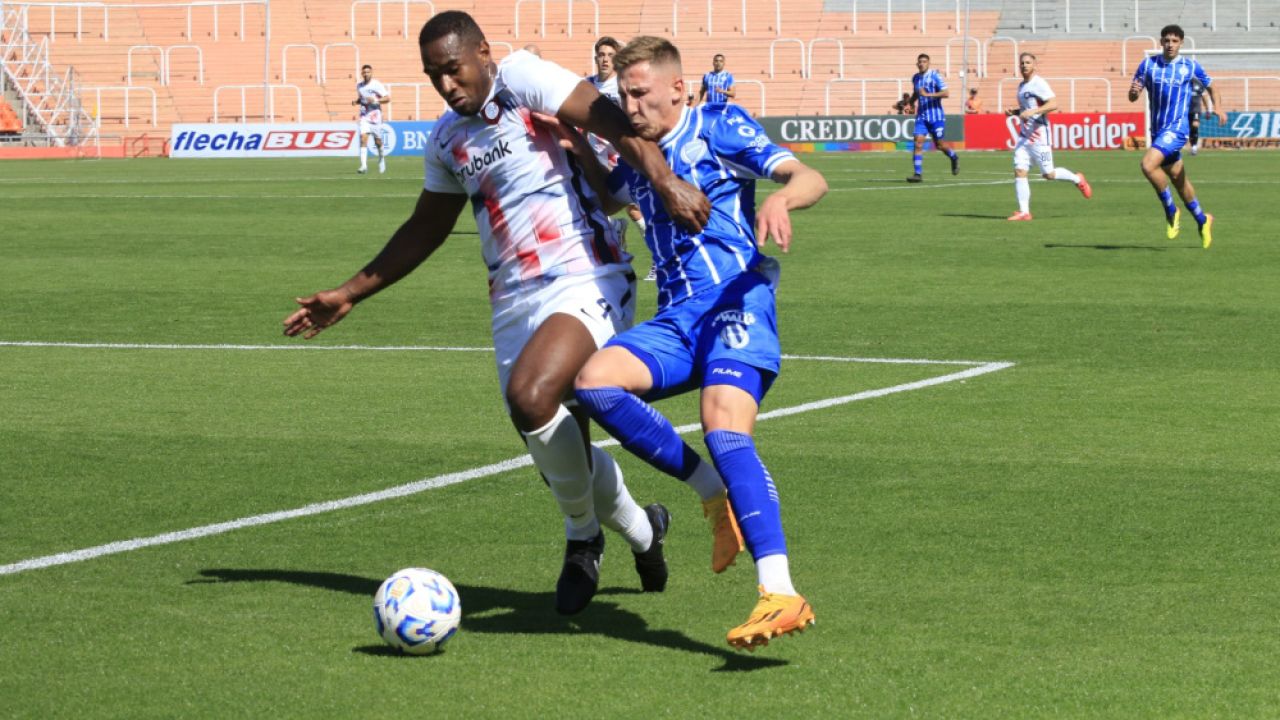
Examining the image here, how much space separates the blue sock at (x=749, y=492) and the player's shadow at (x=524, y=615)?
0.33m

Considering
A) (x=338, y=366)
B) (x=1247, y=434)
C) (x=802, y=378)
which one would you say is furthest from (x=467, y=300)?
(x=1247, y=434)

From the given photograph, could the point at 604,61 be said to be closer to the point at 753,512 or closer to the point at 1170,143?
the point at 1170,143

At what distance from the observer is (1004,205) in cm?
2553

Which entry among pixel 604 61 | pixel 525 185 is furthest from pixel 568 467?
pixel 604 61

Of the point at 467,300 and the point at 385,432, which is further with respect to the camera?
the point at 467,300

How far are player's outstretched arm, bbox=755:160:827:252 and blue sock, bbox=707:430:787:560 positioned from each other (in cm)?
59

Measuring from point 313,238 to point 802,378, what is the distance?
11.3 metres

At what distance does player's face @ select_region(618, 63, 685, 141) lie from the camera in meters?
5.88

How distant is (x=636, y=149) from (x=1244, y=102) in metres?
46.5

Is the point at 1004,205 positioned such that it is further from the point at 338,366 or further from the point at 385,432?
A: the point at 385,432

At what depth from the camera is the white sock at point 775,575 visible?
512cm

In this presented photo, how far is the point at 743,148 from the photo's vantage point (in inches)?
229

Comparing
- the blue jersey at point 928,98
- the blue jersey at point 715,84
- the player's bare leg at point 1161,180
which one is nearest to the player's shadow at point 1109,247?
Answer: the player's bare leg at point 1161,180

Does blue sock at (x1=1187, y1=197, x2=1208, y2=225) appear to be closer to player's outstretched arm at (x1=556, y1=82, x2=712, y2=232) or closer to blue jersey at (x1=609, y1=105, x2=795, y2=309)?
blue jersey at (x1=609, y1=105, x2=795, y2=309)
